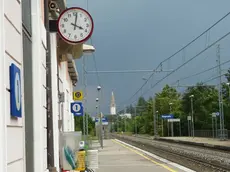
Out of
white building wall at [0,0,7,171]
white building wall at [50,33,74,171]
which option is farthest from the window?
white building wall at [50,33,74,171]

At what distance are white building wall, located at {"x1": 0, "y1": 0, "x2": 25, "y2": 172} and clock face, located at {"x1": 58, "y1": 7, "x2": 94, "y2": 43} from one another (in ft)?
17.3

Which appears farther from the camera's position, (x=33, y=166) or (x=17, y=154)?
(x=33, y=166)

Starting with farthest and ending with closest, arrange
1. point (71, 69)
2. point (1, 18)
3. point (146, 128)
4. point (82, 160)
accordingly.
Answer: point (146, 128) → point (71, 69) → point (82, 160) → point (1, 18)

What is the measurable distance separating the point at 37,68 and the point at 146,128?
126913mm

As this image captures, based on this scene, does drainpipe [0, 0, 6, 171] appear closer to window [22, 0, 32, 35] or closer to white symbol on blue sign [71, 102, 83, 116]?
window [22, 0, 32, 35]

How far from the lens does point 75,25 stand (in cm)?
1061

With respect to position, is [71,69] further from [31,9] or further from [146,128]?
[146,128]

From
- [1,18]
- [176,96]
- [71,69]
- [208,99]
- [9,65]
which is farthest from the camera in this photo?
[176,96]

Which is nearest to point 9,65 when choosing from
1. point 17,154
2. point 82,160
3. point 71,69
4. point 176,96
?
point 17,154

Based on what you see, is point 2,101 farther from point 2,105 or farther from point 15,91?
point 15,91

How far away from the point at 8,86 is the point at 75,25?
6383 millimetres

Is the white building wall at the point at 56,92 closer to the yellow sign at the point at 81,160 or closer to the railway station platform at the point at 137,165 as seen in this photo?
the yellow sign at the point at 81,160

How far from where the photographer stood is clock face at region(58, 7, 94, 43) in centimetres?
1049

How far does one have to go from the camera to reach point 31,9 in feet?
23.0
